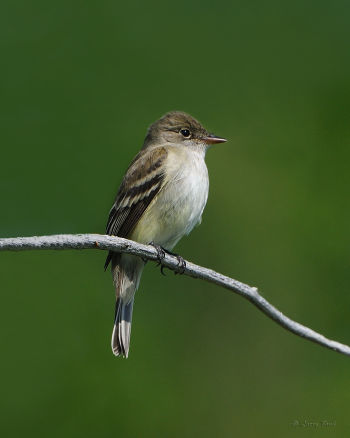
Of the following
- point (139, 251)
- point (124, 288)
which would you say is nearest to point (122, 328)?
point (124, 288)

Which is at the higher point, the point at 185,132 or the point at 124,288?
the point at 185,132

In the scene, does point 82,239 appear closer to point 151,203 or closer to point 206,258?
point 151,203

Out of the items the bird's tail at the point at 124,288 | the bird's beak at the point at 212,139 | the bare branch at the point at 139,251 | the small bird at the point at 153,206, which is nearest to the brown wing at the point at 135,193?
the small bird at the point at 153,206

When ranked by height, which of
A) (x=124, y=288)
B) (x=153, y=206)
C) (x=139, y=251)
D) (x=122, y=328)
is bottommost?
(x=122, y=328)

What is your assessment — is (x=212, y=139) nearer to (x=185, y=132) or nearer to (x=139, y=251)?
(x=185, y=132)

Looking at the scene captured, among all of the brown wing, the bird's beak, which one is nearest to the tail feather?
the brown wing

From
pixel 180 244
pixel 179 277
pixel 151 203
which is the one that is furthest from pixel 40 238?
pixel 180 244

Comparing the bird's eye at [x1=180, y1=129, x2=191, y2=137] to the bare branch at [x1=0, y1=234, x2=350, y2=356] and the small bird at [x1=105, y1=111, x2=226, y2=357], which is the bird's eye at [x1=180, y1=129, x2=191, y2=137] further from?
the bare branch at [x1=0, y1=234, x2=350, y2=356]
